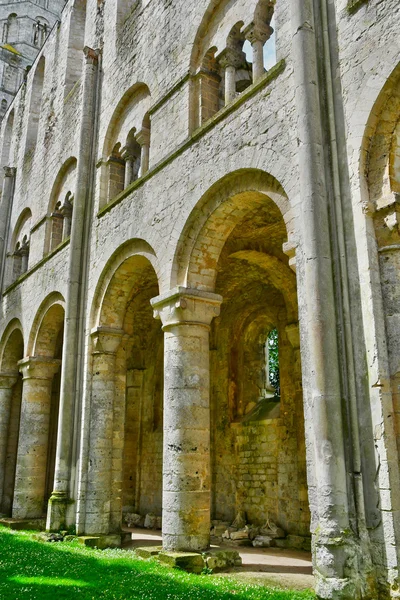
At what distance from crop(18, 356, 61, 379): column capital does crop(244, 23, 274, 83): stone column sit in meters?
8.63

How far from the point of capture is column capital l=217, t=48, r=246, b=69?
884cm

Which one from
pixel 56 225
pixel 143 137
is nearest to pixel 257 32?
pixel 143 137

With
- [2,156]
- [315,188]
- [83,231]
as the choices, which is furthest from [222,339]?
[2,156]

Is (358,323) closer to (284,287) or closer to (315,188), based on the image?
(315,188)

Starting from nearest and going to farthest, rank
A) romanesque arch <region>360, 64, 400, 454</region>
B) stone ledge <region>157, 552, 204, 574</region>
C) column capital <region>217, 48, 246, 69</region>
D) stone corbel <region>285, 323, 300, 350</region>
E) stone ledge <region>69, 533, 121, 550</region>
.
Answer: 1. romanesque arch <region>360, 64, 400, 454</region>
2. stone ledge <region>157, 552, 204, 574</region>
3. column capital <region>217, 48, 246, 69</region>
4. stone ledge <region>69, 533, 121, 550</region>
5. stone corbel <region>285, 323, 300, 350</region>

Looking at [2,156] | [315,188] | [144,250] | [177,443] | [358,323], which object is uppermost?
[2,156]

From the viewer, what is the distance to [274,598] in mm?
5770

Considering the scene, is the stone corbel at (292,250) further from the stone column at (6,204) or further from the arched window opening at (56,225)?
the stone column at (6,204)

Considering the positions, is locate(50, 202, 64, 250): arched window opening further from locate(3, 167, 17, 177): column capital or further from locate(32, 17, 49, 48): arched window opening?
locate(32, 17, 49, 48): arched window opening

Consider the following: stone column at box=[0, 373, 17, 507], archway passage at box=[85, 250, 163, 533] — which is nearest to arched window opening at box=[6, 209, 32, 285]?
stone column at box=[0, 373, 17, 507]

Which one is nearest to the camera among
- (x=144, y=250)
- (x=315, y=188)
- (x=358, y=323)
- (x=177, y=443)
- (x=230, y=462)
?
(x=358, y=323)

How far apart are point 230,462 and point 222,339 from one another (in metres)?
2.78

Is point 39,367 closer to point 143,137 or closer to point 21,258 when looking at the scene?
point 21,258

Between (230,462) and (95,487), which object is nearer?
(95,487)
